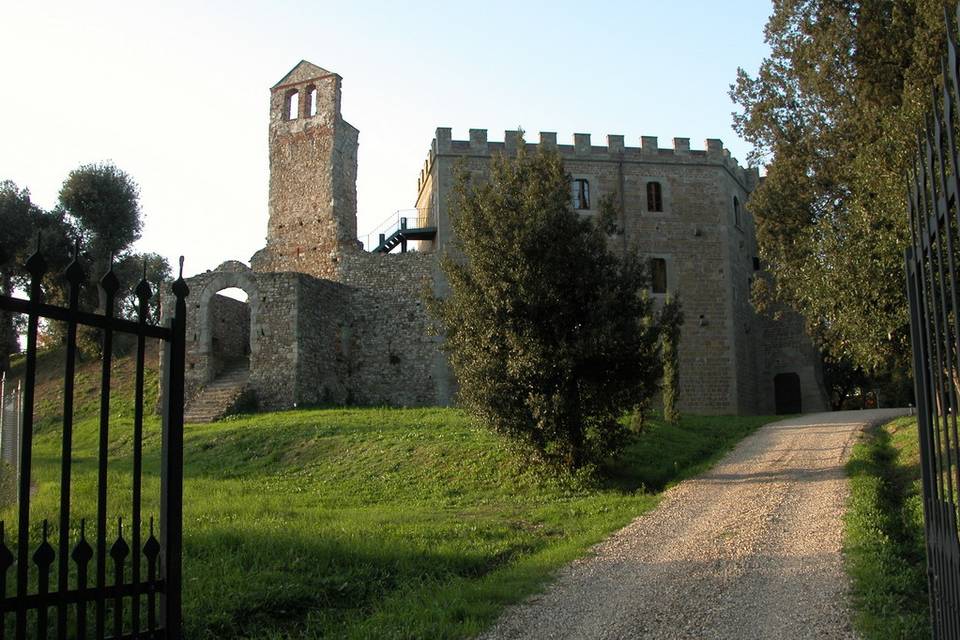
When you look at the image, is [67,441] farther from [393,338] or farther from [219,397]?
[393,338]

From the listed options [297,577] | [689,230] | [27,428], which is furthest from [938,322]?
[689,230]

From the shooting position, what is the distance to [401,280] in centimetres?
3027

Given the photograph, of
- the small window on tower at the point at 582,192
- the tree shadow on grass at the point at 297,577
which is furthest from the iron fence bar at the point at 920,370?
the small window on tower at the point at 582,192

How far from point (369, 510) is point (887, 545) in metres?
6.98

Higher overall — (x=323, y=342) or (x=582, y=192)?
(x=582, y=192)

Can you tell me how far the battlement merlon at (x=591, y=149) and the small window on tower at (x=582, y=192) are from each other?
0.90 metres

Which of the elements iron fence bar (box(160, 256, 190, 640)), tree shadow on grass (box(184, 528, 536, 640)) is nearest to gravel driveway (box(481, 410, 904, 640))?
tree shadow on grass (box(184, 528, 536, 640))

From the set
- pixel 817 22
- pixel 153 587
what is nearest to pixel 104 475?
pixel 153 587

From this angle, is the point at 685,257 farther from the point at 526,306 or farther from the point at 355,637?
the point at 355,637

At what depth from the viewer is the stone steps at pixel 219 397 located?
25.6 meters

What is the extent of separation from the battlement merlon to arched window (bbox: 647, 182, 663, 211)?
38.9 inches

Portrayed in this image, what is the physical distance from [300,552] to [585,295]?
25.6ft

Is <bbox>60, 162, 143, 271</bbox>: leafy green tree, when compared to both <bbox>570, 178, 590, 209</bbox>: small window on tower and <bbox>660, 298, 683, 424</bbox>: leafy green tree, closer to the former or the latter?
<bbox>570, 178, 590, 209</bbox>: small window on tower

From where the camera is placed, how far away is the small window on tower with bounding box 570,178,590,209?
32719 mm
